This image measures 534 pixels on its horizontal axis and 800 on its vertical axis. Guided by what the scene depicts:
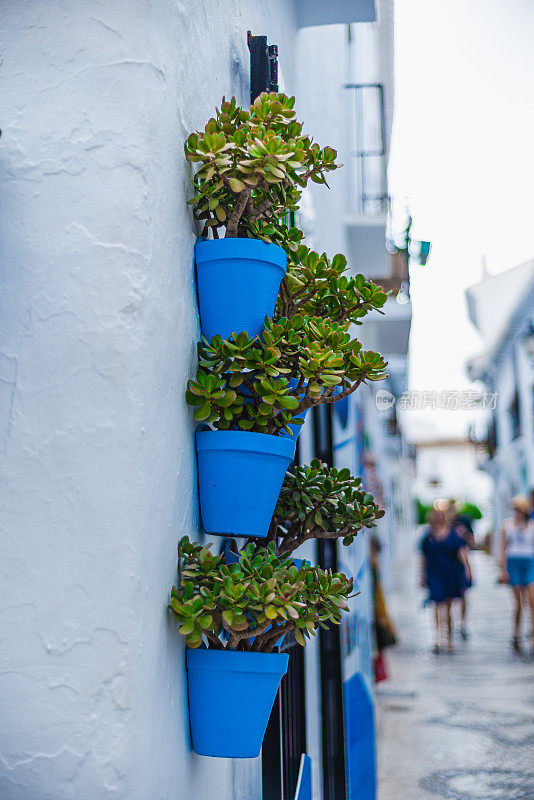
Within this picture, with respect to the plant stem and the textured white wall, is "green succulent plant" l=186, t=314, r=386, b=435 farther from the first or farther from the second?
the plant stem

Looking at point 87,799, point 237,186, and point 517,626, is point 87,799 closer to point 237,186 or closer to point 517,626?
point 237,186

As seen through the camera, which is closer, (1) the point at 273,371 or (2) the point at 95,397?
(2) the point at 95,397

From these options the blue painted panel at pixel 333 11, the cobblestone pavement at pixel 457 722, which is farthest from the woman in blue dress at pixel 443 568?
the blue painted panel at pixel 333 11

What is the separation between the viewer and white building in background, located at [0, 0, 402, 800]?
144 centimetres

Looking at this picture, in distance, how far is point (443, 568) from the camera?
33.1ft

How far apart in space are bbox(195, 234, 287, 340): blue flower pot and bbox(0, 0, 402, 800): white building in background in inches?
1.4

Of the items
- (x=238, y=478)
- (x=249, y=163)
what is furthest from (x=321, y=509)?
(x=249, y=163)

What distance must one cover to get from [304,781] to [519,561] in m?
7.09

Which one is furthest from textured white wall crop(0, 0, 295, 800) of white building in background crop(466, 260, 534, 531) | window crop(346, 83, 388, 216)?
white building in background crop(466, 260, 534, 531)

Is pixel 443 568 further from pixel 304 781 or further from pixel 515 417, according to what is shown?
pixel 515 417

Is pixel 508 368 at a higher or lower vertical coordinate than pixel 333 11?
higher

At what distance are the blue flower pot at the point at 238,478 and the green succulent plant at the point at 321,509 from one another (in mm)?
174

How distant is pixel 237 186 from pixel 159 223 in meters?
0.18

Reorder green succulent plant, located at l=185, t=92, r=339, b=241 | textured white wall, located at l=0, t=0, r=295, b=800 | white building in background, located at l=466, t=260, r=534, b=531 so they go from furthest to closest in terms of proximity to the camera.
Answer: white building in background, located at l=466, t=260, r=534, b=531
green succulent plant, located at l=185, t=92, r=339, b=241
textured white wall, located at l=0, t=0, r=295, b=800
